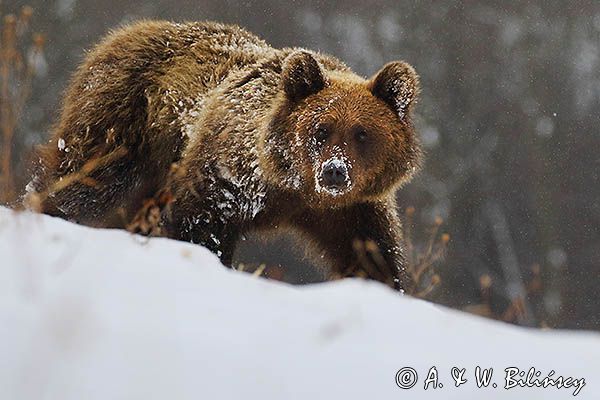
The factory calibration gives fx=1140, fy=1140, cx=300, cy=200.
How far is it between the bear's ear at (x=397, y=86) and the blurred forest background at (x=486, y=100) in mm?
16584

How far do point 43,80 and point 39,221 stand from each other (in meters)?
20.5

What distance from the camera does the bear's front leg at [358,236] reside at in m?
8.24

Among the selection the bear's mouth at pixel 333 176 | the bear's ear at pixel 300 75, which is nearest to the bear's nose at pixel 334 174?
the bear's mouth at pixel 333 176

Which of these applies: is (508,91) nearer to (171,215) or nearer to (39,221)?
(171,215)

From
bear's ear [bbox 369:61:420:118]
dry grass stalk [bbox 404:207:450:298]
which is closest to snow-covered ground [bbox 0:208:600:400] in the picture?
dry grass stalk [bbox 404:207:450:298]

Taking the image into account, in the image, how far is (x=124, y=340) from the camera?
361cm

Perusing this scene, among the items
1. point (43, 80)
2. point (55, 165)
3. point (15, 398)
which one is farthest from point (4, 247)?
point (43, 80)

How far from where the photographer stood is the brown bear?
26.2 ft

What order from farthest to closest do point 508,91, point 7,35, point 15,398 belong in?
point 508,91
point 7,35
point 15,398

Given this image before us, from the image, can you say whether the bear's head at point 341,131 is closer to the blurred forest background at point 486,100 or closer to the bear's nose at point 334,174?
the bear's nose at point 334,174

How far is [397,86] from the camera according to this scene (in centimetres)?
823

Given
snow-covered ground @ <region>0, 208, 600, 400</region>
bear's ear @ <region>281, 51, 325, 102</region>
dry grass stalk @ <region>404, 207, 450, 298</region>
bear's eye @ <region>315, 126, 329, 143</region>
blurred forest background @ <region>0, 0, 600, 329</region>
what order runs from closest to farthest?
snow-covered ground @ <region>0, 208, 600, 400</region>, dry grass stalk @ <region>404, 207, 450, 298</region>, bear's eye @ <region>315, 126, 329, 143</region>, bear's ear @ <region>281, 51, 325, 102</region>, blurred forest background @ <region>0, 0, 600, 329</region>

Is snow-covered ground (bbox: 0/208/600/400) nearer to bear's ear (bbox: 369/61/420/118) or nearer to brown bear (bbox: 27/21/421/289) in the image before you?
brown bear (bbox: 27/21/421/289)

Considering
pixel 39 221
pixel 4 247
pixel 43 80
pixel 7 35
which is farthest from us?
pixel 43 80
